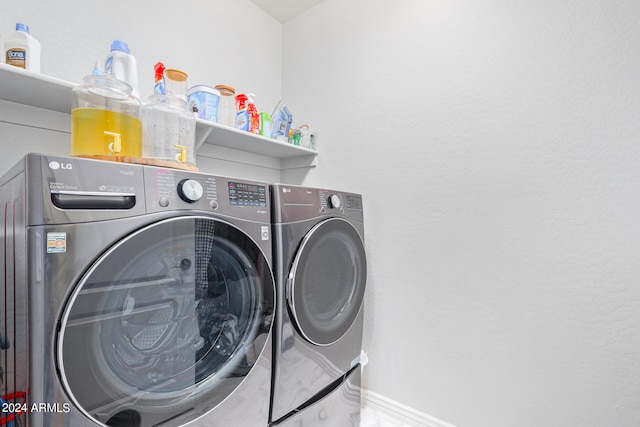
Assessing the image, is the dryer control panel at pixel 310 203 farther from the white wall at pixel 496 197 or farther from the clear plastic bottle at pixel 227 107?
the clear plastic bottle at pixel 227 107

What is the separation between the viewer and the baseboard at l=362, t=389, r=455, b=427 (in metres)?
1.54

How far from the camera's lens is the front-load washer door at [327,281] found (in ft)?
3.84

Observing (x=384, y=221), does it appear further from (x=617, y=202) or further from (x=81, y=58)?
(x=81, y=58)

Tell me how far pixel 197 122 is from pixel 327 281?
90 centimetres

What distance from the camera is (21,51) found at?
1005mm

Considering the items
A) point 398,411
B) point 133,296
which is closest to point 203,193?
point 133,296

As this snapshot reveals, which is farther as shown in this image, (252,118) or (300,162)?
(300,162)

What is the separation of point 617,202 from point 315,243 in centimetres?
115

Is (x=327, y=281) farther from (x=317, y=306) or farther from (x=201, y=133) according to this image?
(x=201, y=133)

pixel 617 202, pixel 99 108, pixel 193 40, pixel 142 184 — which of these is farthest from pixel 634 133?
pixel 193 40

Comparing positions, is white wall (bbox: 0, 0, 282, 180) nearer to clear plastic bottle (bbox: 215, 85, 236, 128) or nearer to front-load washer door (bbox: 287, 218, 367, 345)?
clear plastic bottle (bbox: 215, 85, 236, 128)

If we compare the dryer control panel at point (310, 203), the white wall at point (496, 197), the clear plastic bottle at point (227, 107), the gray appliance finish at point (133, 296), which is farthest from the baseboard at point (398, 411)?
the clear plastic bottle at point (227, 107)

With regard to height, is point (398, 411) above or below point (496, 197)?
below

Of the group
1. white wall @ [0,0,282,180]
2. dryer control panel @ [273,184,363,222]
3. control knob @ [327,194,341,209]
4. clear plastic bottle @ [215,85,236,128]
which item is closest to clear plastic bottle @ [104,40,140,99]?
white wall @ [0,0,282,180]
